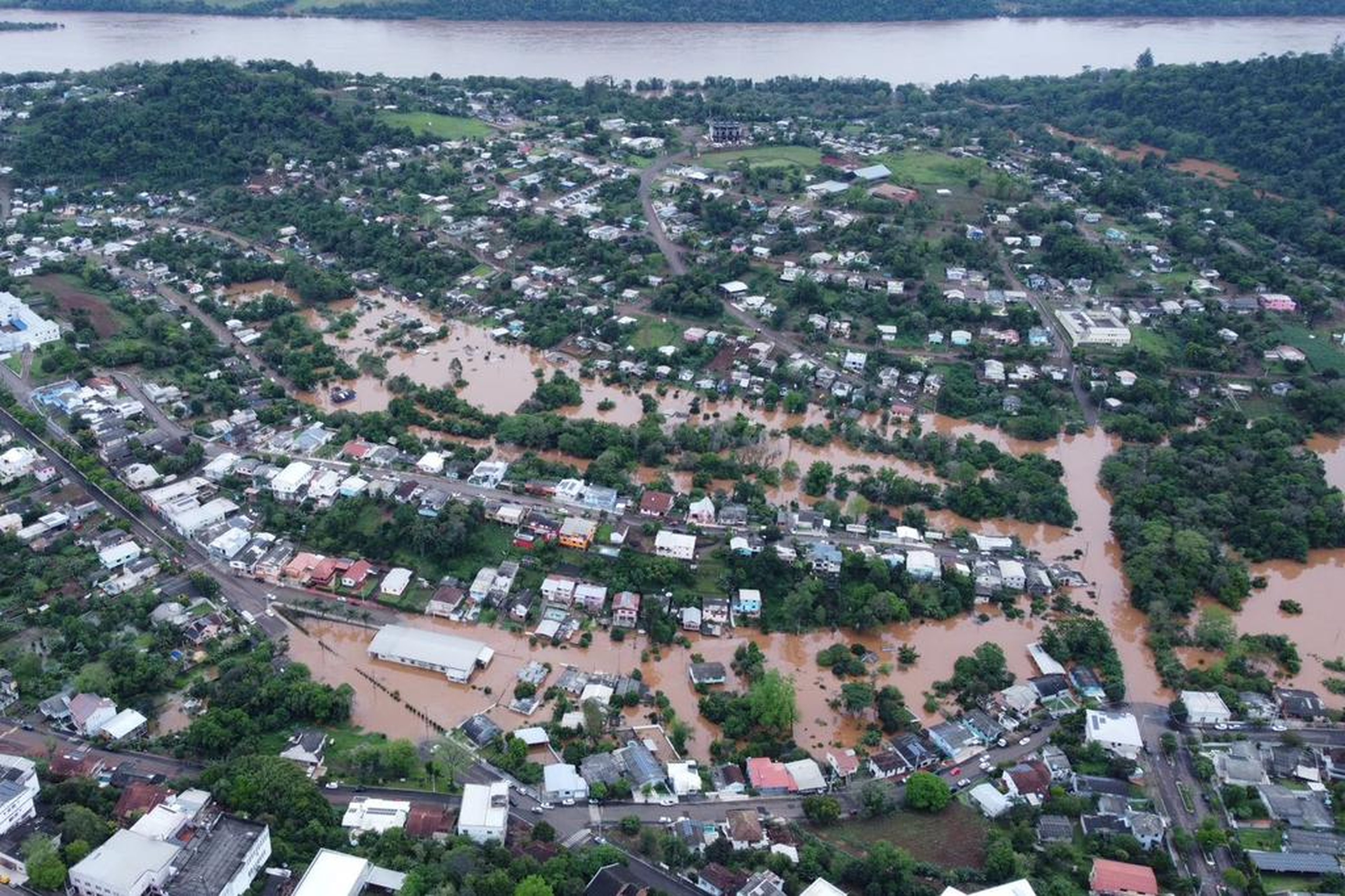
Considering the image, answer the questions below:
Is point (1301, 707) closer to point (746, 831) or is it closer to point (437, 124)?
point (746, 831)

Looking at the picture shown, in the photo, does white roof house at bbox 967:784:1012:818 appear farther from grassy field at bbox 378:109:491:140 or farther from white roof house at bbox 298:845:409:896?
grassy field at bbox 378:109:491:140

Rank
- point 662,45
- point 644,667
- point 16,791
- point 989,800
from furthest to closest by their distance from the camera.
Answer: point 662,45
point 644,667
point 989,800
point 16,791

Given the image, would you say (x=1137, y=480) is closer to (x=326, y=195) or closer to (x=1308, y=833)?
(x=1308, y=833)

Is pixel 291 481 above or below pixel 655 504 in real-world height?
above

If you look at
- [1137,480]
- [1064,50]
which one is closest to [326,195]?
[1137,480]

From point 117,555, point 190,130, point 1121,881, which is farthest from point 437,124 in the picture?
point 1121,881

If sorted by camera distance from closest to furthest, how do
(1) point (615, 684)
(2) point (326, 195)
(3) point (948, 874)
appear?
(3) point (948, 874), (1) point (615, 684), (2) point (326, 195)
